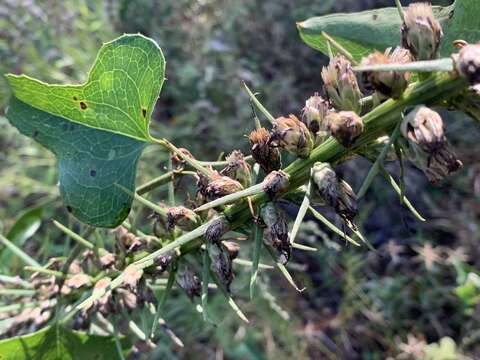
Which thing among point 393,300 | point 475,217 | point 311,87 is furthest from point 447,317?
point 311,87

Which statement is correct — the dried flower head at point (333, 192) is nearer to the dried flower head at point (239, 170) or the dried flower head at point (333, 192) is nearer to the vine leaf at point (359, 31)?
the dried flower head at point (239, 170)

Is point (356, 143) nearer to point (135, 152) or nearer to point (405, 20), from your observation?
point (405, 20)

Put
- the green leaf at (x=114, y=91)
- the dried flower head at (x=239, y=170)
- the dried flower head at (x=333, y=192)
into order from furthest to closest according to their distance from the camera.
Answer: the green leaf at (x=114, y=91)
the dried flower head at (x=239, y=170)
the dried flower head at (x=333, y=192)

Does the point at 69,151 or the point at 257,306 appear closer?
the point at 69,151

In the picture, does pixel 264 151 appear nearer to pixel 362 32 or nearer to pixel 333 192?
pixel 333 192

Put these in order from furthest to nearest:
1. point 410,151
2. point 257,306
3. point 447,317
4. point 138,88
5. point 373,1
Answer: point 373,1 < point 447,317 < point 257,306 < point 138,88 < point 410,151

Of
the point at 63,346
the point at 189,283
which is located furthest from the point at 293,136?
the point at 63,346

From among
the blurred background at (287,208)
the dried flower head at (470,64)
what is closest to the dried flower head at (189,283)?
the dried flower head at (470,64)
